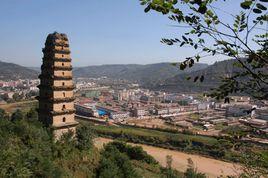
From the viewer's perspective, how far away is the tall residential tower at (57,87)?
1616 cm

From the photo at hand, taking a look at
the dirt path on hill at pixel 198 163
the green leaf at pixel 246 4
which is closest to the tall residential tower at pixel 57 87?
the dirt path on hill at pixel 198 163

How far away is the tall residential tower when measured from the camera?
53.0 feet

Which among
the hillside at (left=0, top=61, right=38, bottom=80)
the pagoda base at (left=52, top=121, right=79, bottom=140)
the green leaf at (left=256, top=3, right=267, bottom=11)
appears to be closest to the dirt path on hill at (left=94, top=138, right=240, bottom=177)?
the pagoda base at (left=52, top=121, right=79, bottom=140)

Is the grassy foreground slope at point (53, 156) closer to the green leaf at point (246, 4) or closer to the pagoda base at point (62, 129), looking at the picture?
the pagoda base at point (62, 129)

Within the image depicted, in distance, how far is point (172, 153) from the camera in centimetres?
3127

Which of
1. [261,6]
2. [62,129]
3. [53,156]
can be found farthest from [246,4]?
[62,129]

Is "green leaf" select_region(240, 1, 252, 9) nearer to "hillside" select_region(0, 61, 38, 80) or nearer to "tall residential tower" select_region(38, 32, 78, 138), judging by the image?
"tall residential tower" select_region(38, 32, 78, 138)

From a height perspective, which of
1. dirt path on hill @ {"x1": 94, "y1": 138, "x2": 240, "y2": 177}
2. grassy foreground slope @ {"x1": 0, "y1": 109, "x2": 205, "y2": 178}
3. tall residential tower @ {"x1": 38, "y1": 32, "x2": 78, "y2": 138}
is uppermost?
tall residential tower @ {"x1": 38, "y1": 32, "x2": 78, "y2": 138}

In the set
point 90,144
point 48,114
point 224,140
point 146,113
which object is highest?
point 224,140

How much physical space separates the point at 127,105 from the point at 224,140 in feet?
217

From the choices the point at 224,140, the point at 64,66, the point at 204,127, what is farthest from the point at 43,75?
the point at 204,127

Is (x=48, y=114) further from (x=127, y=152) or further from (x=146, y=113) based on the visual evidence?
(x=146, y=113)

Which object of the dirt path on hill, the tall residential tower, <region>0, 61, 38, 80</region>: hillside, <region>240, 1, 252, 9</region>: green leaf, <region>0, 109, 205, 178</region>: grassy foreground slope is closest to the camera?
<region>240, 1, 252, 9</region>: green leaf

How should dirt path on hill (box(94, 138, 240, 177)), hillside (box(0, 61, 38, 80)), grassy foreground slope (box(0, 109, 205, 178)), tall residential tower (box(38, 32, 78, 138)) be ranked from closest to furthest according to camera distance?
1. grassy foreground slope (box(0, 109, 205, 178))
2. tall residential tower (box(38, 32, 78, 138))
3. dirt path on hill (box(94, 138, 240, 177))
4. hillside (box(0, 61, 38, 80))
